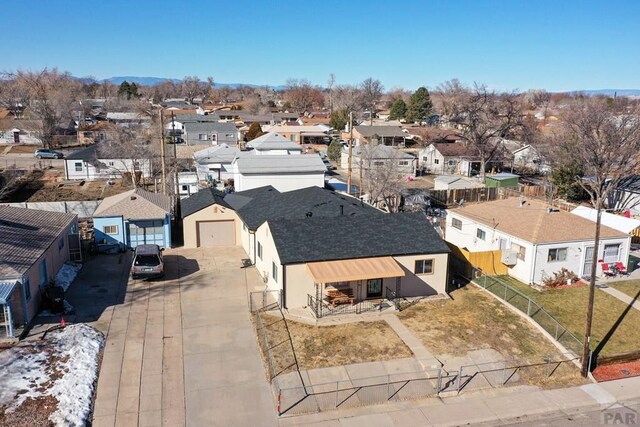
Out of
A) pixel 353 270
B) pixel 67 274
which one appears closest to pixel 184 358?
pixel 353 270

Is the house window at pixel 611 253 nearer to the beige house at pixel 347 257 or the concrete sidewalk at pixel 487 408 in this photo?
the beige house at pixel 347 257

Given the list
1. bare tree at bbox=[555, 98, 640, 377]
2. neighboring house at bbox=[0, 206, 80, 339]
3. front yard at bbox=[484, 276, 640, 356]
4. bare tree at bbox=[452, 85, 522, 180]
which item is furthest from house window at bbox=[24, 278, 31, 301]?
bare tree at bbox=[452, 85, 522, 180]

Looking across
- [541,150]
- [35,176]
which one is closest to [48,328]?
[35,176]

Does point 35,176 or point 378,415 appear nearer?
point 378,415

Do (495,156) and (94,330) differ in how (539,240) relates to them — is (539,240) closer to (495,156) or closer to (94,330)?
(94,330)

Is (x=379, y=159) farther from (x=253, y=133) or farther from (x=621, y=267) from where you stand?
(x=253, y=133)

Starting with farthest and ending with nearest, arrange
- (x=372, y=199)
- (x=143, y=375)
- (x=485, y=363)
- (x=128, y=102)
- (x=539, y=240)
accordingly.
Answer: (x=128, y=102) → (x=372, y=199) → (x=539, y=240) → (x=485, y=363) → (x=143, y=375)

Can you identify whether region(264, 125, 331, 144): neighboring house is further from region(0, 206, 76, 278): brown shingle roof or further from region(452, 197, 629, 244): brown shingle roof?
region(0, 206, 76, 278): brown shingle roof

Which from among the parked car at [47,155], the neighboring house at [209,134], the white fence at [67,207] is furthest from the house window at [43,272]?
the neighboring house at [209,134]
